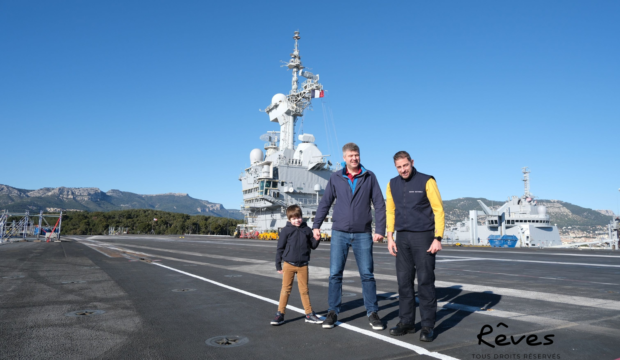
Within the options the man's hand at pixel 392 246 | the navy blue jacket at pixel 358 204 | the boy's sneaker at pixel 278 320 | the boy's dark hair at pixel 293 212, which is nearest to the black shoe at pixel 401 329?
the man's hand at pixel 392 246

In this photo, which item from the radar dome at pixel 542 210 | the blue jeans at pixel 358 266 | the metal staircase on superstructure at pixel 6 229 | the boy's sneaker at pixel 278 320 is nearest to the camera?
the boy's sneaker at pixel 278 320

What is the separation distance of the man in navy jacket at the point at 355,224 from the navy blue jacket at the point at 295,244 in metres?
0.14

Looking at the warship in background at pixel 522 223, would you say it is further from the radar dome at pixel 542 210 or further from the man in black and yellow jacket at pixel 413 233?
the man in black and yellow jacket at pixel 413 233

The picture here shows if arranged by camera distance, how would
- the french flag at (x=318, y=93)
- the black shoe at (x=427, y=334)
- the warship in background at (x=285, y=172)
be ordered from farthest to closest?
the french flag at (x=318, y=93)
the warship in background at (x=285, y=172)
the black shoe at (x=427, y=334)

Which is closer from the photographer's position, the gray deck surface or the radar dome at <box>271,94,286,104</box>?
the gray deck surface

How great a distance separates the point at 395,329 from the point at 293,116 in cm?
6067

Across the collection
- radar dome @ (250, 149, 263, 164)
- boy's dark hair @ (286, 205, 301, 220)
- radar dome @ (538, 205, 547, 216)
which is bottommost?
boy's dark hair @ (286, 205, 301, 220)

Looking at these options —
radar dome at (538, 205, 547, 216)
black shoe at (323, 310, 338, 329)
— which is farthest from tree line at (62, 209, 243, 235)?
black shoe at (323, 310, 338, 329)

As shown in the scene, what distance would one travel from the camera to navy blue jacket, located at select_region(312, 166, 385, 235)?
484cm

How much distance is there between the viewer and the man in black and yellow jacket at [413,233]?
13.9 feet

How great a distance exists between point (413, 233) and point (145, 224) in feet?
404

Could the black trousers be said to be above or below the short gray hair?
below

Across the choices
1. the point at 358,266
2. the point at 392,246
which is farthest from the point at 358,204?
the point at 358,266

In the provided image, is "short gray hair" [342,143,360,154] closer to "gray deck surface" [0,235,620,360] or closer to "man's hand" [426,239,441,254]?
"man's hand" [426,239,441,254]
